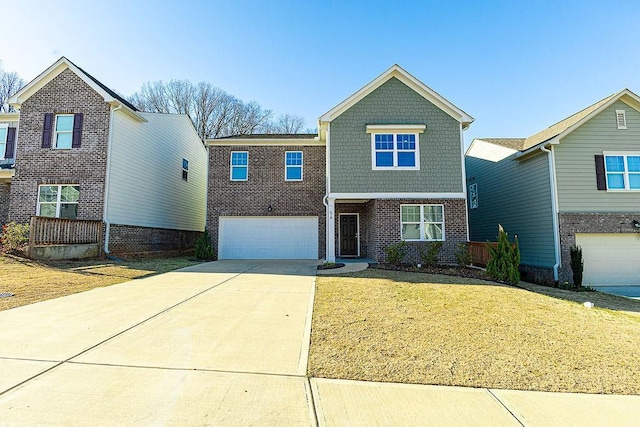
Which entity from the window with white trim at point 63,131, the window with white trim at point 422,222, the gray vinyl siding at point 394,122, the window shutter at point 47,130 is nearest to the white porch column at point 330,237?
the gray vinyl siding at point 394,122

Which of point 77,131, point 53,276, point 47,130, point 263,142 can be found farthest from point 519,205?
point 47,130

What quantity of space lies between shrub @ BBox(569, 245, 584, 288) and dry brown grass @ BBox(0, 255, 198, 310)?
13606 millimetres

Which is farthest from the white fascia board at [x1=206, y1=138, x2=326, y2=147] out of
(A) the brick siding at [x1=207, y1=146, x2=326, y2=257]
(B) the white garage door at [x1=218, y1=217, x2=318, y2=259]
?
(B) the white garage door at [x1=218, y1=217, x2=318, y2=259]

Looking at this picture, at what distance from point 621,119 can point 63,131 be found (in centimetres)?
2211

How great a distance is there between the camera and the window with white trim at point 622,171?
12.2 meters

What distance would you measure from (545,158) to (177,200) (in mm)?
17842

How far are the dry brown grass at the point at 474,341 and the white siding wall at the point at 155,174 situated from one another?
11.0 metres

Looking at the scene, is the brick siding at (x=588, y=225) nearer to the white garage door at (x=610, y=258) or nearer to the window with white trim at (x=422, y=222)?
the white garage door at (x=610, y=258)

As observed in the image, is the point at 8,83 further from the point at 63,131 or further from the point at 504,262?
the point at 504,262

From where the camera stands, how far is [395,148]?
43.4ft

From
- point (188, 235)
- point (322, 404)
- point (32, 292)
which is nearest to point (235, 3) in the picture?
point (32, 292)

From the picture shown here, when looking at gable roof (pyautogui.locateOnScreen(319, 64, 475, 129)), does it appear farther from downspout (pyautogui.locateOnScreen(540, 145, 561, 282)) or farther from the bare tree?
the bare tree

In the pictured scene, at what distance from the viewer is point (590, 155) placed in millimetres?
12211

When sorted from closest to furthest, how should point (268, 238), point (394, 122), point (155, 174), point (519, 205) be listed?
point (394, 122), point (519, 205), point (268, 238), point (155, 174)
